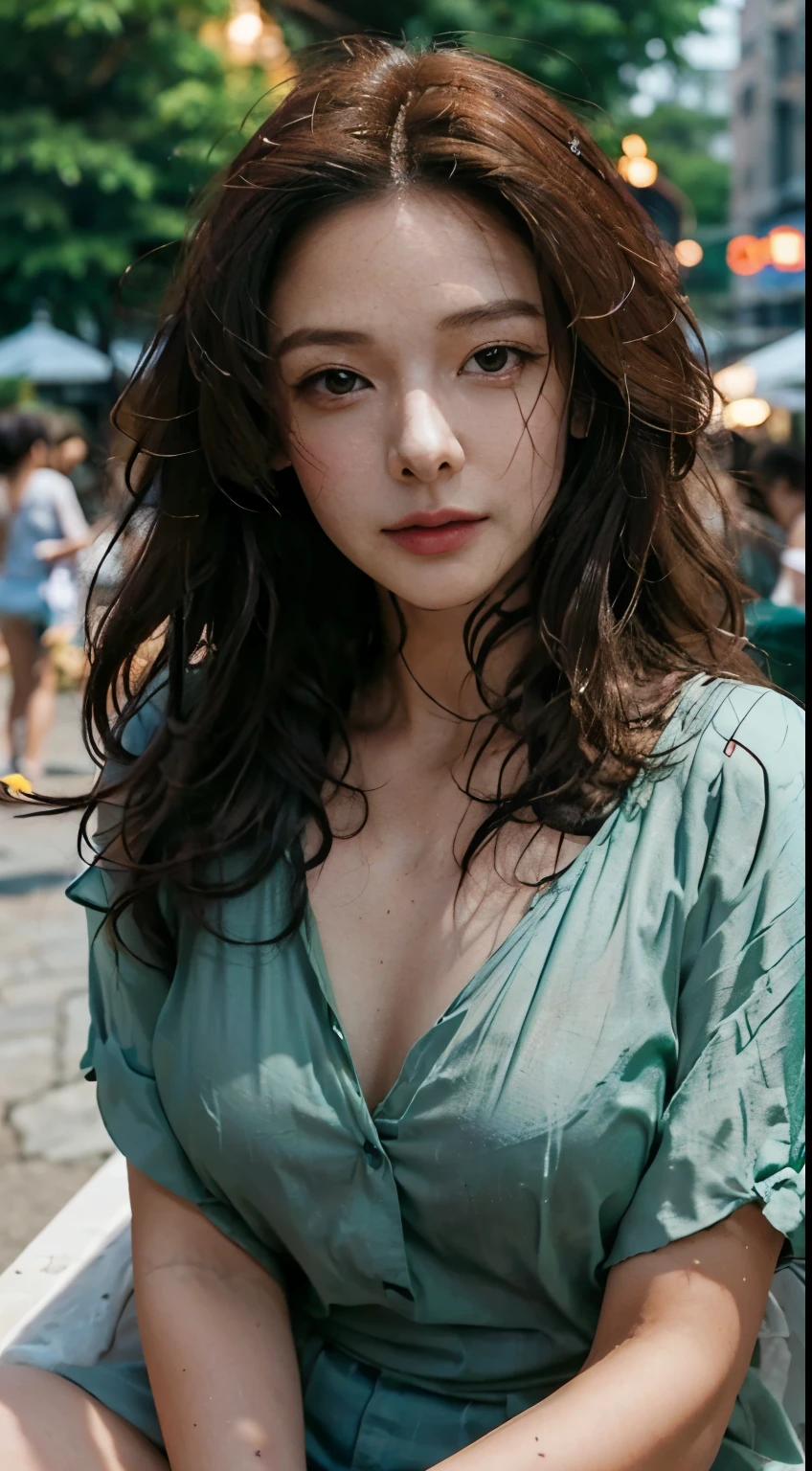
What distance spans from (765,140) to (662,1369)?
42.3 m

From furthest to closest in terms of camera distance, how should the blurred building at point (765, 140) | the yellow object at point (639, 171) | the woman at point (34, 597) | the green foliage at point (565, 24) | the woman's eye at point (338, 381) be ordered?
the blurred building at point (765, 140), the green foliage at point (565, 24), the woman at point (34, 597), the yellow object at point (639, 171), the woman's eye at point (338, 381)

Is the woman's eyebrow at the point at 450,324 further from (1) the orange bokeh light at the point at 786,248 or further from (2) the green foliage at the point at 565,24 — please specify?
(2) the green foliage at the point at 565,24

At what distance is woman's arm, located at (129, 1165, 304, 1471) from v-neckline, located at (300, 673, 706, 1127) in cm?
25

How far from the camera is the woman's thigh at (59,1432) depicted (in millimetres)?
1408

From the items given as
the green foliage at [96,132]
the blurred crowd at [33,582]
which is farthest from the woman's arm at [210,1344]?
the green foliage at [96,132]

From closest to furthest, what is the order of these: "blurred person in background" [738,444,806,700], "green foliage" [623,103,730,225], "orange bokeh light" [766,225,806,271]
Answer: "blurred person in background" [738,444,806,700]
"orange bokeh light" [766,225,806,271]
"green foliage" [623,103,730,225]

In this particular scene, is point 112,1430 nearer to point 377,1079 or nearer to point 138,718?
point 377,1079

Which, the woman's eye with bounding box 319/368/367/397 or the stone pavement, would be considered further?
the stone pavement

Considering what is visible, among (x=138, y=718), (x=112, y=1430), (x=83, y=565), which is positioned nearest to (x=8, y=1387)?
(x=112, y=1430)

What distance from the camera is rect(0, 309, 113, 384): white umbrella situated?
1591 centimetres

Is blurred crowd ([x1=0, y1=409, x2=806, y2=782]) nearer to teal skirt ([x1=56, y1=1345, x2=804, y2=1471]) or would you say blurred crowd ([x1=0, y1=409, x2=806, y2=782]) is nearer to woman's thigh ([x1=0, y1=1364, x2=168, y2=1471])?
teal skirt ([x1=56, y1=1345, x2=804, y2=1471])

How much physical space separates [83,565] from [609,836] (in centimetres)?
239

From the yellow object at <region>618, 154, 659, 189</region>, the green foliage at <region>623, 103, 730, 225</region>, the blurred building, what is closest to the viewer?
the yellow object at <region>618, 154, 659, 189</region>

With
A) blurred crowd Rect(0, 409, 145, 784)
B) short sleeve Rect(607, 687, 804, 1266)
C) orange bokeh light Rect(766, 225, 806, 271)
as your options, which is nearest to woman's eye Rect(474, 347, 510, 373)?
short sleeve Rect(607, 687, 804, 1266)
